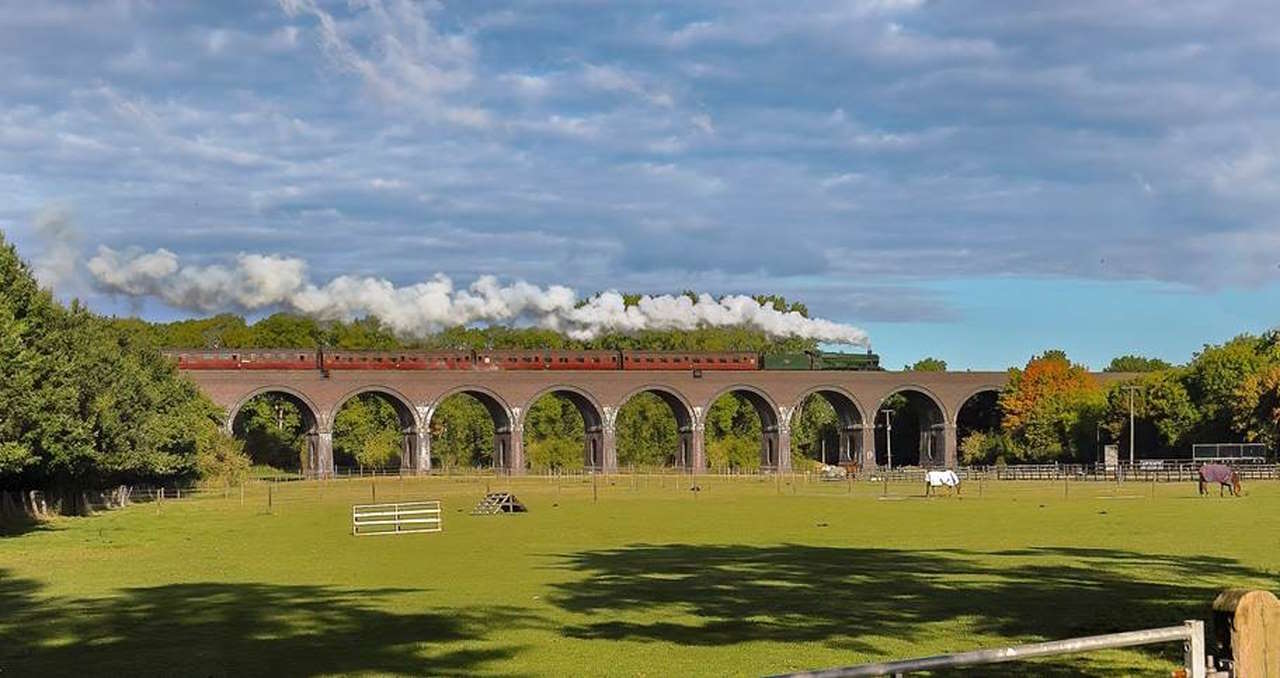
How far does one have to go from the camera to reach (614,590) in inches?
945

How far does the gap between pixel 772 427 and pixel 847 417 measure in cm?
797

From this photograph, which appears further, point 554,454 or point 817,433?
point 817,433

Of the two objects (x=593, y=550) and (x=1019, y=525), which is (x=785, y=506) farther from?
(x=593, y=550)

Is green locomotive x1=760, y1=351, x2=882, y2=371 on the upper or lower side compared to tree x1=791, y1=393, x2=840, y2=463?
upper

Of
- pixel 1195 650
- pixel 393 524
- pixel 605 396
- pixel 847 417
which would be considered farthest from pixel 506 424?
pixel 1195 650

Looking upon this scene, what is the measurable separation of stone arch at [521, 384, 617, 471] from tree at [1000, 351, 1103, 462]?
3267cm

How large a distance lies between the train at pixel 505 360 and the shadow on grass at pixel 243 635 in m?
75.4

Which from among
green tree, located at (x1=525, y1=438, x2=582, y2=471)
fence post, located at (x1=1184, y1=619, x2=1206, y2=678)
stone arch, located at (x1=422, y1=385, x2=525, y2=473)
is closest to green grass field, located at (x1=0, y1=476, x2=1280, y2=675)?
fence post, located at (x1=1184, y1=619, x2=1206, y2=678)

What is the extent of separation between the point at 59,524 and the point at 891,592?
1393 inches

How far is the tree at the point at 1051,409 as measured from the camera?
10844 cm

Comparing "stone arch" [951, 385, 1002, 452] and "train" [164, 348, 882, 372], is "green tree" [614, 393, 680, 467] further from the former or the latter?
"stone arch" [951, 385, 1002, 452]

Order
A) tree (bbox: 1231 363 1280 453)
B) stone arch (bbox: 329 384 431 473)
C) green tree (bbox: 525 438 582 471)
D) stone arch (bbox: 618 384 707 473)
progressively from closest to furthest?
1. tree (bbox: 1231 363 1280 453)
2. stone arch (bbox: 329 384 431 473)
3. stone arch (bbox: 618 384 707 473)
4. green tree (bbox: 525 438 582 471)

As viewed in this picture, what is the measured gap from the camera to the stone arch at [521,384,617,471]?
111188 mm

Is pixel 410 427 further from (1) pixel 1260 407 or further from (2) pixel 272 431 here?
(1) pixel 1260 407
